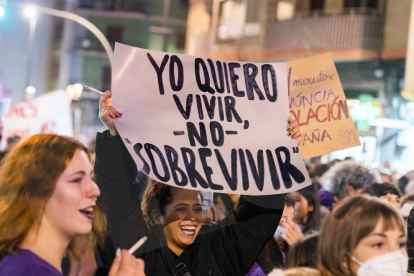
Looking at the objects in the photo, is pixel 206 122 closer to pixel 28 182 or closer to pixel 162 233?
pixel 162 233

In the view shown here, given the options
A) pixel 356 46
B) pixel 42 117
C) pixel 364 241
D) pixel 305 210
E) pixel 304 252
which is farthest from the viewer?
pixel 356 46

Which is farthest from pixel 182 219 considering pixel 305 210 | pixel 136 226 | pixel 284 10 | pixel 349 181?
pixel 284 10

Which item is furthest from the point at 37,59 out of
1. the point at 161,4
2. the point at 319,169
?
the point at 319,169

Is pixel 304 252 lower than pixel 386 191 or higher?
lower

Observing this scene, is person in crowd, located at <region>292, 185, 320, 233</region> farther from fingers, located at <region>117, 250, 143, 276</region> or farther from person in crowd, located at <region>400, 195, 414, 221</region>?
fingers, located at <region>117, 250, 143, 276</region>

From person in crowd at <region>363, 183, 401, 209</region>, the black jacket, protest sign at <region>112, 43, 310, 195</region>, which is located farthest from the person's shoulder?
person in crowd at <region>363, 183, 401, 209</region>

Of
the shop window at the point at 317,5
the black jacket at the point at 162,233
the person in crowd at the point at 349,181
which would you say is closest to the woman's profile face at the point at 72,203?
the black jacket at the point at 162,233

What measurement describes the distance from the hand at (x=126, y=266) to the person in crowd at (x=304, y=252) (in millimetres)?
824

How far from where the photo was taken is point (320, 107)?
4215mm

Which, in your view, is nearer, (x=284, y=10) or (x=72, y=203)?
(x=72, y=203)

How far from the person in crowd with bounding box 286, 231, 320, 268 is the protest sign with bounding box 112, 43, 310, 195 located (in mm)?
284

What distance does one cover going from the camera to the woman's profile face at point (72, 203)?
2316 mm

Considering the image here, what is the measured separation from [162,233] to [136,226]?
18 cm

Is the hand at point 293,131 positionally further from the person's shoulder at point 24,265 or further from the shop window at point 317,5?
the shop window at point 317,5
